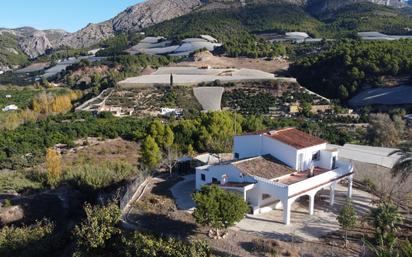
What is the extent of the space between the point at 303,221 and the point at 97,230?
9582 millimetres

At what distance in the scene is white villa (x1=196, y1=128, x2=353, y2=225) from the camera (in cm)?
2206

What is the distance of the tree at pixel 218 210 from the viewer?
64.8 feet

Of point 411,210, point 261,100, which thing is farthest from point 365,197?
point 261,100

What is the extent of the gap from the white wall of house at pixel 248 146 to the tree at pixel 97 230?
843 centimetres

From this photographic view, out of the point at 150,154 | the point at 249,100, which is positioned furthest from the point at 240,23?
the point at 150,154

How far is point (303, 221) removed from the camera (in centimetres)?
2197

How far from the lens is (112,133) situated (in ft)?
171

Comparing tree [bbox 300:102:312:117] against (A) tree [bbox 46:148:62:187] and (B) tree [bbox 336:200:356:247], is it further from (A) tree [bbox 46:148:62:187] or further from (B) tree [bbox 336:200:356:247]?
(B) tree [bbox 336:200:356:247]

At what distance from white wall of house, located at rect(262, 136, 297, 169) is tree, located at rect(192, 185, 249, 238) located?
4925mm

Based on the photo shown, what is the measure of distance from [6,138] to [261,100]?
34.9 metres

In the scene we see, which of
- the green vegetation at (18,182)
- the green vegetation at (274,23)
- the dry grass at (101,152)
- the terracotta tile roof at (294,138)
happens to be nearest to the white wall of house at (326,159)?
the terracotta tile roof at (294,138)

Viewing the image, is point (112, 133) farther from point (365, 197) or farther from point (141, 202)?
point (365, 197)

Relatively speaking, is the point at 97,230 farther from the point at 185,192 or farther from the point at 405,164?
the point at 405,164

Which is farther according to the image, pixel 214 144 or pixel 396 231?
pixel 214 144
